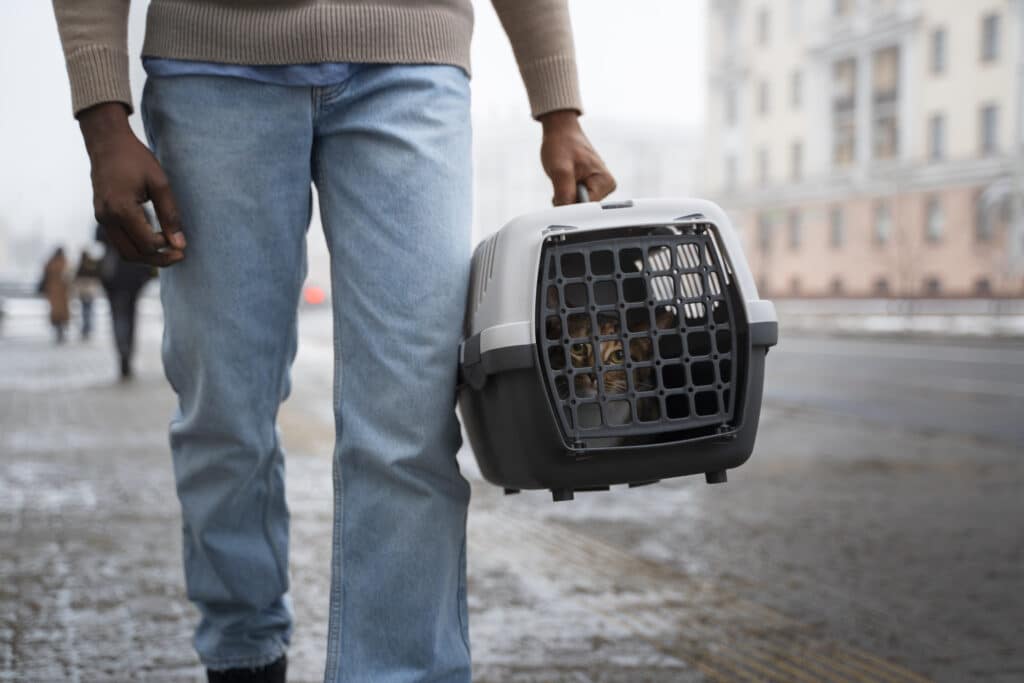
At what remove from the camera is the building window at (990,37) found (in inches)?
1645

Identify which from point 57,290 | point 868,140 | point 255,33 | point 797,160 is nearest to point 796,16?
point 797,160

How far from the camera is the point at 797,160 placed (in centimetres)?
5272

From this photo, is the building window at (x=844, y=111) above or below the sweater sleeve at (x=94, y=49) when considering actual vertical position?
above

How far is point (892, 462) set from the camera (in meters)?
5.95

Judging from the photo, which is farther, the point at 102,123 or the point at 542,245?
the point at 102,123

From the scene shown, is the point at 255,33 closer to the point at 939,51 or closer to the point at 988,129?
the point at 988,129

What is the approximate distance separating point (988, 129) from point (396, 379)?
1761 inches

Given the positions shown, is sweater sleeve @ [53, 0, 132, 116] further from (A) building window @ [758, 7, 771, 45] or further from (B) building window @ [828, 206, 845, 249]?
(A) building window @ [758, 7, 771, 45]

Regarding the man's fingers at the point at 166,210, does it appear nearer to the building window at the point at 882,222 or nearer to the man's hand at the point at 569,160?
the man's hand at the point at 569,160

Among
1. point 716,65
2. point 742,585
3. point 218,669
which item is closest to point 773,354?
point 742,585

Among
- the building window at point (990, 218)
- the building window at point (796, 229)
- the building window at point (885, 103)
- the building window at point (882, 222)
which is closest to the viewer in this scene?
the building window at point (990, 218)

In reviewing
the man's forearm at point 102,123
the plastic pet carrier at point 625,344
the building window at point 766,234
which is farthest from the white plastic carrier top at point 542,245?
the building window at point 766,234

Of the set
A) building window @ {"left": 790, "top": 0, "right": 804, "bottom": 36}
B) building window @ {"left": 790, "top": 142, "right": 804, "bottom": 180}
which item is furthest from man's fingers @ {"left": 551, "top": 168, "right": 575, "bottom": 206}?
building window @ {"left": 790, "top": 0, "right": 804, "bottom": 36}

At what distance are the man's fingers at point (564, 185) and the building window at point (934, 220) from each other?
44.5 meters
